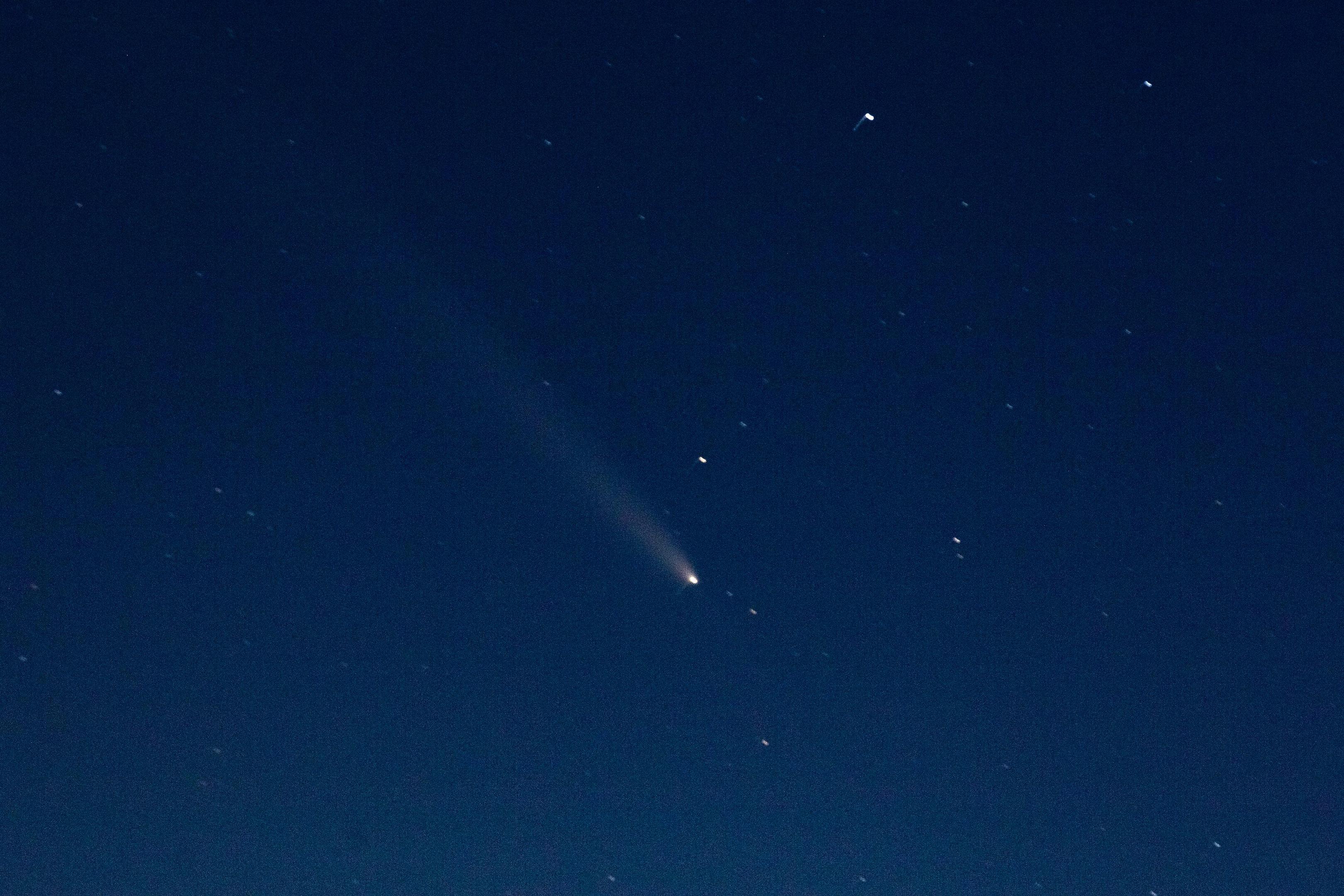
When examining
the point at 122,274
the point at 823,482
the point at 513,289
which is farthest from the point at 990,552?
the point at 122,274

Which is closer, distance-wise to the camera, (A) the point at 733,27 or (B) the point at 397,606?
(A) the point at 733,27

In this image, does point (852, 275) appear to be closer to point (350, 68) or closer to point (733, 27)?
point (733, 27)

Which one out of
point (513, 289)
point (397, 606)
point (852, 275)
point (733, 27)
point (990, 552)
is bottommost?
point (397, 606)

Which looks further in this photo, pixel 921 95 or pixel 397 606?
pixel 397 606

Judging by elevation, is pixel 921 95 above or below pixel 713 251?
above

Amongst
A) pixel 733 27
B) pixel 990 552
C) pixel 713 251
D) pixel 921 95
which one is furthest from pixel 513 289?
pixel 990 552

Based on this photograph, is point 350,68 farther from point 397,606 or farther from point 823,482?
point 823,482

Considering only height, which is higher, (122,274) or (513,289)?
(513,289)

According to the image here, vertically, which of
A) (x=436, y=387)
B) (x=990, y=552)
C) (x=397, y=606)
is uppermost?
(x=990, y=552)
